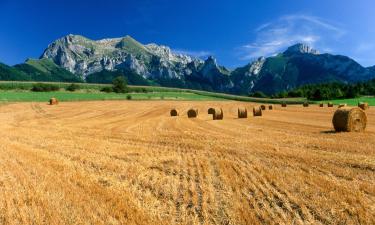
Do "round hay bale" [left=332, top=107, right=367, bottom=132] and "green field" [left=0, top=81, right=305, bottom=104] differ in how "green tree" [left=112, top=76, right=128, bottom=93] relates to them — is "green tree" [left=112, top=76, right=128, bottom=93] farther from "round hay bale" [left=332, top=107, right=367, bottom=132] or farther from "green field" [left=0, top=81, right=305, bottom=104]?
"round hay bale" [left=332, top=107, right=367, bottom=132]

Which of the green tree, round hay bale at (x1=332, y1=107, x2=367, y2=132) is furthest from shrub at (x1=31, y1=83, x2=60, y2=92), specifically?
round hay bale at (x1=332, y1=107, x2=367, y2=132)

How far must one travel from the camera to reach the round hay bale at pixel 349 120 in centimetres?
2052

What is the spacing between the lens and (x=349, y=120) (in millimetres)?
20484

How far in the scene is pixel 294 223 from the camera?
650 cm

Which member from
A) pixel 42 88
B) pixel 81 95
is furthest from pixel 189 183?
pixel 42 88

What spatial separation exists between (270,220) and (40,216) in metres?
A: 4.23

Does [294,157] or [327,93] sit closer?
[294,157]

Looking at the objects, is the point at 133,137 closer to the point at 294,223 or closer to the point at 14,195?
the point at 14,195

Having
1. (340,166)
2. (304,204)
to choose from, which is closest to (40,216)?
(304,204)

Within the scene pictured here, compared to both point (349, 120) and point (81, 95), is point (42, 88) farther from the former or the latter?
point (349, 120)

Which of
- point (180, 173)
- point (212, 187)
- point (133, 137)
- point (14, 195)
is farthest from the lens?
point (133, 137)

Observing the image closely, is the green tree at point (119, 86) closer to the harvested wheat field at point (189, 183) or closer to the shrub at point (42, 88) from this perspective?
the shrub at point (42, 88)

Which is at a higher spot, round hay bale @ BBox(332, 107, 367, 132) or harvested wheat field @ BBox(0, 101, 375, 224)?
round hay bale @ BBox(332, 107, 367, 132)

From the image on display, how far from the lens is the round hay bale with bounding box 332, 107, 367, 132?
2052cm
